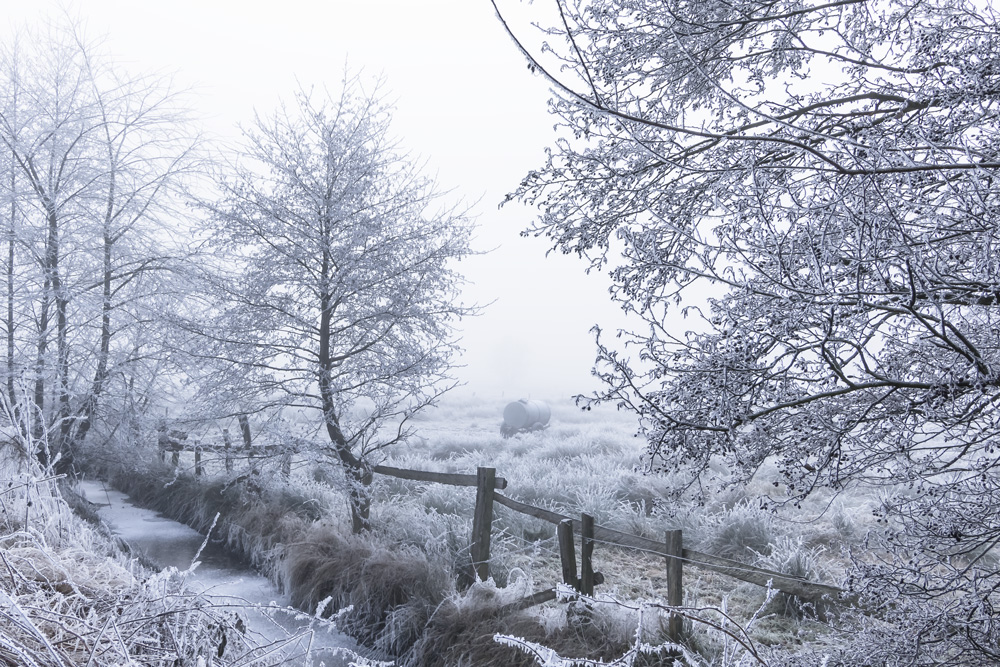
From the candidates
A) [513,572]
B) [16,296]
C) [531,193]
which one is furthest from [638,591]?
[16,296]

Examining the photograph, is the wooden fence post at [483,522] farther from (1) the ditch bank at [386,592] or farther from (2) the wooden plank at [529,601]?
(2) the wooden plank at [529,601]

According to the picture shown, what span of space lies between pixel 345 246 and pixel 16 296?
7.18m

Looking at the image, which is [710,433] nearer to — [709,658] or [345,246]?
[709,658]

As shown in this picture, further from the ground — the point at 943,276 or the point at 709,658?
the point at 943,276

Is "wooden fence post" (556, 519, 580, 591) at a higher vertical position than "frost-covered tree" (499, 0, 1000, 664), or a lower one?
lower

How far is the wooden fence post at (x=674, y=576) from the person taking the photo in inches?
198

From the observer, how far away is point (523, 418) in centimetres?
2069

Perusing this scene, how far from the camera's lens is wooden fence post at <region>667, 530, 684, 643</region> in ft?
16.5

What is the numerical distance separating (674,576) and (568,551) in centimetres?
97

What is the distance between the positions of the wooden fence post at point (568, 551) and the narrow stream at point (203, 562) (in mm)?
2092

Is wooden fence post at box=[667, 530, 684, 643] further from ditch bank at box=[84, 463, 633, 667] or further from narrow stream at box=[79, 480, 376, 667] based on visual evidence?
narrow stream at box=[79, 480, 376, 667]

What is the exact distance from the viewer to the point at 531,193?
4547 millimetres

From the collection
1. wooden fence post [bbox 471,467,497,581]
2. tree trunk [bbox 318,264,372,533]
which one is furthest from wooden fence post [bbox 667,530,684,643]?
tree trunk [bbox 318,264,372,533]

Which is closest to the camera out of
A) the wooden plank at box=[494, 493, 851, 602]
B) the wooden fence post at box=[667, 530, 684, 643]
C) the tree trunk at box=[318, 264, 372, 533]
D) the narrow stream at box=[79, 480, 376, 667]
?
the wooden plank at box=[494, 493, 851, 602]
